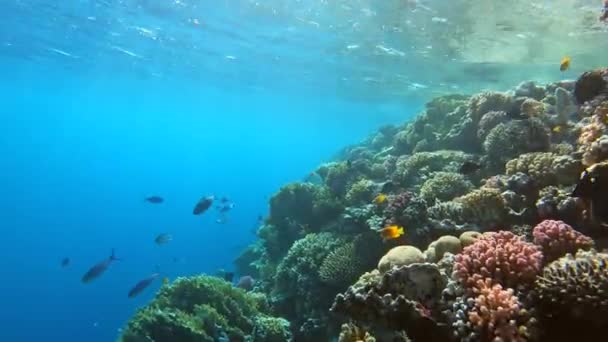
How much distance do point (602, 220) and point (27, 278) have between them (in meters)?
75.5

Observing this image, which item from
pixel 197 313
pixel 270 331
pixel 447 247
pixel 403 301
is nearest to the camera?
pixel 403 301

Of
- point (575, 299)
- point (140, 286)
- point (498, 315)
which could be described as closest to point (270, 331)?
point (140, 286)

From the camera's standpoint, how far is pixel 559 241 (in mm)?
4977

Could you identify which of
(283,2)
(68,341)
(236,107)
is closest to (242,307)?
(283,2)

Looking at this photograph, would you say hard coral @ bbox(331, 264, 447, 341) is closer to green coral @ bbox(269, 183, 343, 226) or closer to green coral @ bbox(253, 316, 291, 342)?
green coral @ bbox(253, 316, 291, 342)

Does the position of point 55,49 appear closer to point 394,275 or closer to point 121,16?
point 121,16

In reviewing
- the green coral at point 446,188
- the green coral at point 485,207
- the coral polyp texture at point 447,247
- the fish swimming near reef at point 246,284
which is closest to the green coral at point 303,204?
the coral polyp texture at point 447,247

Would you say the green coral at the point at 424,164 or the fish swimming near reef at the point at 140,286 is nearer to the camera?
the green coral at the point at 424,164

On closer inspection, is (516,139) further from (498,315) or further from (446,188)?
(498,315)

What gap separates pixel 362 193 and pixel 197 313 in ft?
18.6

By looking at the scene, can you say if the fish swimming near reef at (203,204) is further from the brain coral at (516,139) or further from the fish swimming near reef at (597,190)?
the fish swimming near reef at (597,190)

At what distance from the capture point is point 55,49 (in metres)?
33.1

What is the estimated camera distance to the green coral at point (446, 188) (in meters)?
9.06

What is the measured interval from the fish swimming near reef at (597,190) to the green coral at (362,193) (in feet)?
22.6
